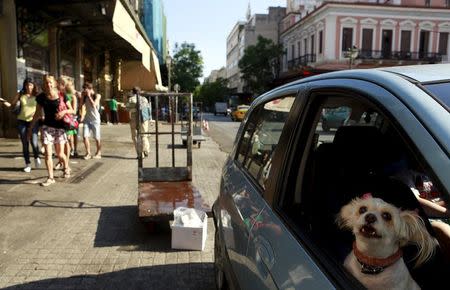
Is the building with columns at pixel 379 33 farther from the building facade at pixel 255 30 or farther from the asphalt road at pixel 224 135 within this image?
the building facade at pixel 255 30

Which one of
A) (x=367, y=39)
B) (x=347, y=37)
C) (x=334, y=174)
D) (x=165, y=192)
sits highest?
(x=347, y=37)

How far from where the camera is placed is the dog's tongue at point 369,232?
1526 mm

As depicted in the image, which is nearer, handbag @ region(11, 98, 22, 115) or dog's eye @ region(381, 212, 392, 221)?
dog's eye @ region(381, 212, 392, 221)

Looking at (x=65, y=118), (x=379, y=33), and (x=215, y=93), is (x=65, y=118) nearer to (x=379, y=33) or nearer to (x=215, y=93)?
(x=379, y=33)

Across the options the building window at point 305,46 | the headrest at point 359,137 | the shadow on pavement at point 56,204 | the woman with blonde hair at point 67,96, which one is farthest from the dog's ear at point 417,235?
the building window at point 305,46

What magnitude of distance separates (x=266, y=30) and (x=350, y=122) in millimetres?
84620

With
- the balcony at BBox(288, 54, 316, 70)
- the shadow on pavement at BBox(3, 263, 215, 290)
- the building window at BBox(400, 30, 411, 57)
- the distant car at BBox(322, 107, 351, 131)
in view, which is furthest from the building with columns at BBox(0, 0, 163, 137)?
the building window at BBox(400, 30, 411, 57)

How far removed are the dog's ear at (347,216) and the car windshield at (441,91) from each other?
48 cm

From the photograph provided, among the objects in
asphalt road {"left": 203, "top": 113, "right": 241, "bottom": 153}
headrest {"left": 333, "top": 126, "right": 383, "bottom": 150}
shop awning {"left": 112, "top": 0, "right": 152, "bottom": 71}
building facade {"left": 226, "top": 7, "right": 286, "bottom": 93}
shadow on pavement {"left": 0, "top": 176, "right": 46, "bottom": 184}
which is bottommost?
asphalt road {"left": 203, "top": 113, "right": 241, "bottom": 153}

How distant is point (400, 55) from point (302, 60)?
1121cm

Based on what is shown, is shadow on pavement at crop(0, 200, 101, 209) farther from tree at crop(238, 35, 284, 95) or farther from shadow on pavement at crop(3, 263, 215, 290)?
tree at crop(238, 35, 284, 95)

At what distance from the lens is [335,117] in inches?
92.0

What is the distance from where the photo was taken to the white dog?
1.46 m

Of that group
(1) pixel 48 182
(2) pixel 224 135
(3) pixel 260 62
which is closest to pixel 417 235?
(1) pixel 48 182
